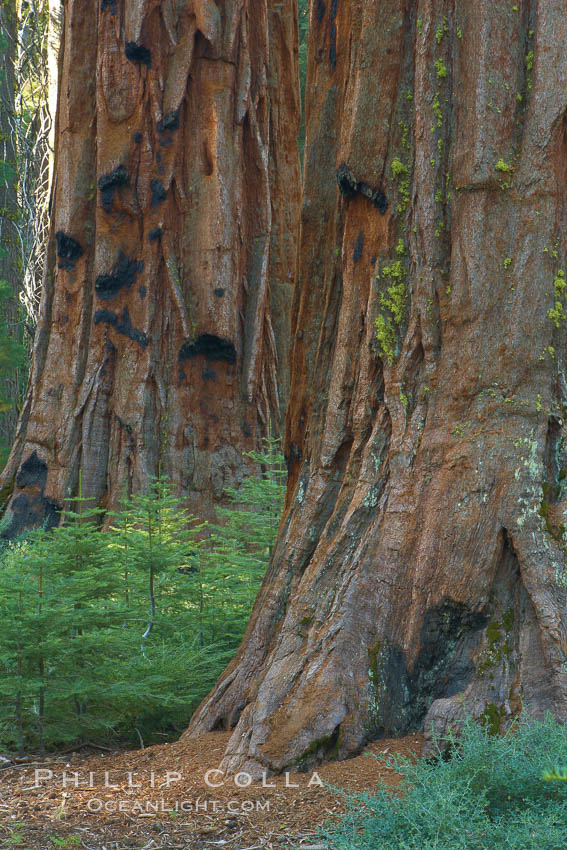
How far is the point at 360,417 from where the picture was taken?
14.2 feet

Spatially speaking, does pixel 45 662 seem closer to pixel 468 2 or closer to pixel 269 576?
pixel 269 576

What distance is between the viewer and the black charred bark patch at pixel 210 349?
9.04 metres

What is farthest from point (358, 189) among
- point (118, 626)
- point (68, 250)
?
point (68, 250)

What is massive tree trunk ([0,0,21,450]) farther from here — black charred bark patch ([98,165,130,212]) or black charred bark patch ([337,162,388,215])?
black charred bark patch ([337,162,388,215])

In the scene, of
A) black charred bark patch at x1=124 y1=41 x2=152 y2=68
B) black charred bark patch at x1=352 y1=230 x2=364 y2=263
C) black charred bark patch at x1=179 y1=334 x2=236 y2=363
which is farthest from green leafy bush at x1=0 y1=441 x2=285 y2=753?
black charred bark patch at x1=124 y1=41 x2=152 y2=68

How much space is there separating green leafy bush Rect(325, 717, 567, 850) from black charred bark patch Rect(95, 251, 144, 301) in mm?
6940

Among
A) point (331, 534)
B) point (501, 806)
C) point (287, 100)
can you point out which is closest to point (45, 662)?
point (331, 534)

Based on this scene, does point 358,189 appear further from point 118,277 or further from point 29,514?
point 29,514

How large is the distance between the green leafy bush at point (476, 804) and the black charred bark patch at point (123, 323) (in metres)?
6.56

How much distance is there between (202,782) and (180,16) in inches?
328

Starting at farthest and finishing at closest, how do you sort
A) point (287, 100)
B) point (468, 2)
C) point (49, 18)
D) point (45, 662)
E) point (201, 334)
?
1. point (49, 18)
2. point (287, 100)
3. point (201, 334)
4. point (45, 662)
5. point (468, 2)

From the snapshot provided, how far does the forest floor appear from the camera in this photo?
10.3ft

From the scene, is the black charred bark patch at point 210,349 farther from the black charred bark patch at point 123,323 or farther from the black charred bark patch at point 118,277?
the black charred bark patch at point 118,277

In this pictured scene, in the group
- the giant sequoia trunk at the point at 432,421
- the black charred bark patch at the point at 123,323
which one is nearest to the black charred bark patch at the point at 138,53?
the black charred bark patch at the point at 123,323
